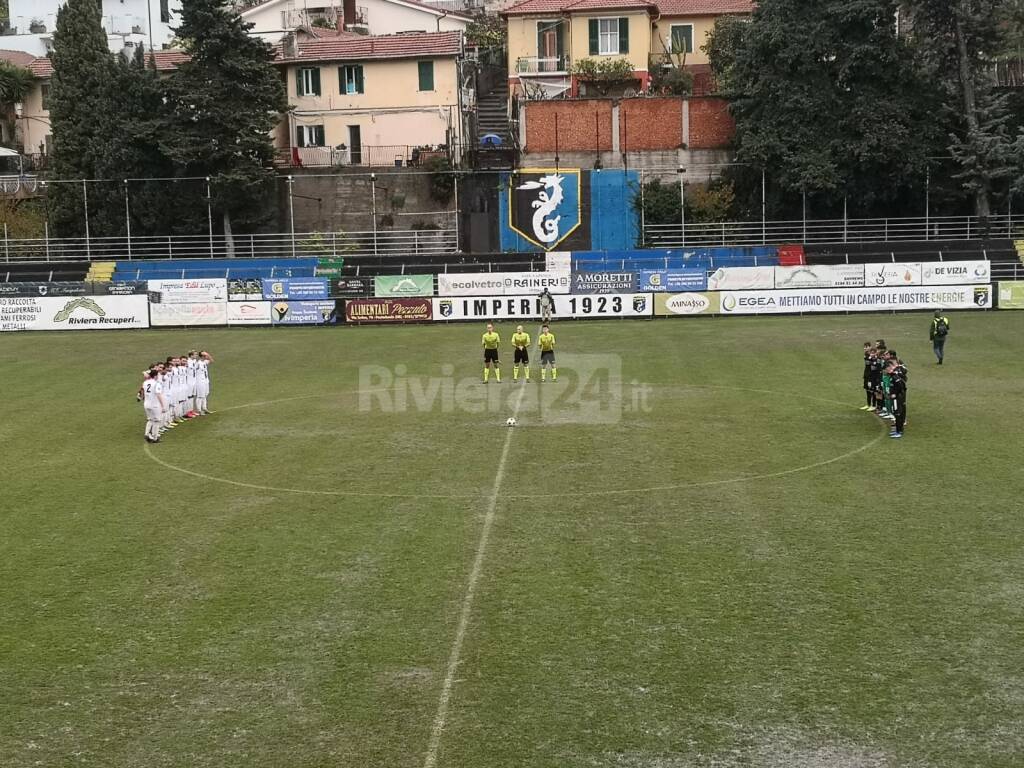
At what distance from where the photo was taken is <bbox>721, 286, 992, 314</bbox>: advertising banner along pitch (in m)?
49.0

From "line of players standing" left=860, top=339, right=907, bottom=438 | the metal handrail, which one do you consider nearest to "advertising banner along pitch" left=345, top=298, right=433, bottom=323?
the metal handrail

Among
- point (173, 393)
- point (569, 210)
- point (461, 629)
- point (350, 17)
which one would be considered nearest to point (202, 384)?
point (173, 393)

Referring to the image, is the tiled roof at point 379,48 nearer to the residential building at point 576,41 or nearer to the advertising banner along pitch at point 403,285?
the residential building at point 576,41

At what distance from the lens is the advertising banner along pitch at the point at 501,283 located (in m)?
51.4

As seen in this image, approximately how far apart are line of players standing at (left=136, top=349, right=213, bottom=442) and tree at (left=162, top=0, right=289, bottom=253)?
3516cm

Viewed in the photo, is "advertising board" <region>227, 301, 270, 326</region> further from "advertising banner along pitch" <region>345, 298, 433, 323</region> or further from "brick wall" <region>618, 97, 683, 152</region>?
"brick wall" <region>618, 97, 683, 152</region>

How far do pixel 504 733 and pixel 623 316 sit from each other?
133 feet

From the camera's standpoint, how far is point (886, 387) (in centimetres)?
2511

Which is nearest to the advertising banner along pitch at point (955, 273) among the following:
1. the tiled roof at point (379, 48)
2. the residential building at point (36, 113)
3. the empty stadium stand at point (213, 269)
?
the empty stadium stand at point (213, 269)

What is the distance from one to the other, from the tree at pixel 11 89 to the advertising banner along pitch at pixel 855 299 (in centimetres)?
4799

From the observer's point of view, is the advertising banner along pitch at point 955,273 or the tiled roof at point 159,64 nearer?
the advertising banner along pitch at point 955,273

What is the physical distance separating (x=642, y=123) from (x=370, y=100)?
1621cm

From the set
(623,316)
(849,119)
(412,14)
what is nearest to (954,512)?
(623,316)

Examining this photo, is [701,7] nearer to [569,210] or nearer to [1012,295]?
[569,210]
